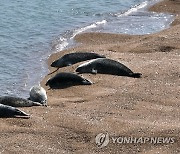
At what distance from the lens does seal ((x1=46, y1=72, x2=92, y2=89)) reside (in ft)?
48.1

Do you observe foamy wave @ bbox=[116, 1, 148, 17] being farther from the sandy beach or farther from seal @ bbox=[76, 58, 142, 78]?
seal @ bbox=[76, 58, 142, 78]

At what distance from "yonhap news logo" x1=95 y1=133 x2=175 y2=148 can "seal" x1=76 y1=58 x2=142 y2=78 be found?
490cm

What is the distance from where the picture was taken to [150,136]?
1038cm

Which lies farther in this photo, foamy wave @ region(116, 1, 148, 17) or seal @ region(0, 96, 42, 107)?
foamy wave @ region(116, 1, 148, 17)

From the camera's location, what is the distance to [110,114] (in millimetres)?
11727

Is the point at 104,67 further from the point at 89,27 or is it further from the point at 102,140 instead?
the point at 89,27

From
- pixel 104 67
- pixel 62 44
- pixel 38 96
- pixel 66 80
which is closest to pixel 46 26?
pixel 62 44

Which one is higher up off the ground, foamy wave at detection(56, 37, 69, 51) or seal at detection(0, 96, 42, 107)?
seal at detection(0, 96, 42, 107)

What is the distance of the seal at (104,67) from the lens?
15219mm

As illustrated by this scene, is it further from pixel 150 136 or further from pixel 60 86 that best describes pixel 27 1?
Answer: pixel 150 136

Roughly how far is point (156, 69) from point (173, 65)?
1.81ft

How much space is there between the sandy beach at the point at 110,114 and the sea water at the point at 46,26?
1.15 m

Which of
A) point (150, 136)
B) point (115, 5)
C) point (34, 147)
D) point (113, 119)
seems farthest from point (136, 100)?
point (115, 5)

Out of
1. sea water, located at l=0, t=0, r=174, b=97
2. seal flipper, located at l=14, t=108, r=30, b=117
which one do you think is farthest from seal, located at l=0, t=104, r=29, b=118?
sea water, located at l=0, t=0, r=174, b=97
